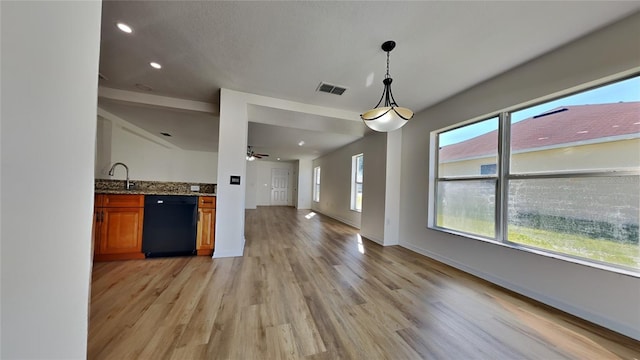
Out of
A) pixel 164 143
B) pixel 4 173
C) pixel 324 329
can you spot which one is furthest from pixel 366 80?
pixel 164 143

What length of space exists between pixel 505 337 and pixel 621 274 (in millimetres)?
1057

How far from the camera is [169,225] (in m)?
3.03

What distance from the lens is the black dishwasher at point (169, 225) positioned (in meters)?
2.94

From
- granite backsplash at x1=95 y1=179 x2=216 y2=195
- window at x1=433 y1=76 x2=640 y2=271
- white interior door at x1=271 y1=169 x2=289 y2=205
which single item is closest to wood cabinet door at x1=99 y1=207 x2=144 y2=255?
granite backsplash at x1=95 y1=179 x2=216 y2=195

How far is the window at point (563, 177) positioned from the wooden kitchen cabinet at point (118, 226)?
4.50 metres

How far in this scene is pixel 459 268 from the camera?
2.89m

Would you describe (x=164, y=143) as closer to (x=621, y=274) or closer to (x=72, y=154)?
(x=72, y=154)

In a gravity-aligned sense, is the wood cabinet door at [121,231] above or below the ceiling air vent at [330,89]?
below

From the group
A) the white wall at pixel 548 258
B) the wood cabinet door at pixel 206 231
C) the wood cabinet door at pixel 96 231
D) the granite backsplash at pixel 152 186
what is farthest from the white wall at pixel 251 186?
the white wall at pixel 548 258

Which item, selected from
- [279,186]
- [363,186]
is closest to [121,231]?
[363,186]

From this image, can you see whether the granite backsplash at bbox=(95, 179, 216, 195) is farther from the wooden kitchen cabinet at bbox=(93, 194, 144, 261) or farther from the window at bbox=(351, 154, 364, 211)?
the window at bbox=(351, 154, 364, 211)

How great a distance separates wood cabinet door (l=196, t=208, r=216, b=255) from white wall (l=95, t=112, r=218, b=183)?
314 centimetres

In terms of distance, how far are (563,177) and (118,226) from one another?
16.7ft

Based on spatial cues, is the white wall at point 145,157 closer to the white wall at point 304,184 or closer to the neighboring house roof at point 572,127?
the white wall at point 304,184
